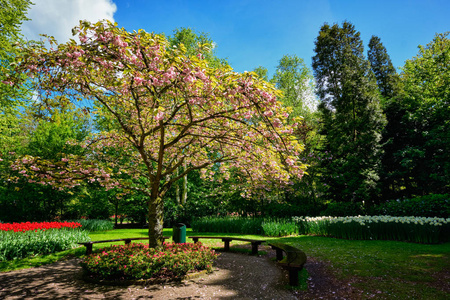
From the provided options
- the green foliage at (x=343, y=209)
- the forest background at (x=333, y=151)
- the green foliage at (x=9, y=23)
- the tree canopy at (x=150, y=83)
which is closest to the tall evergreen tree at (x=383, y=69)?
the forest background at (x=333, y=151)

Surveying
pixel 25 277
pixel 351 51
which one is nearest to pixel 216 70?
pixel 25 277

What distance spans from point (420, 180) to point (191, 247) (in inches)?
818

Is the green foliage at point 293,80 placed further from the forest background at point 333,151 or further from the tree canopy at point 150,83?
the tree canopy at point 150,83

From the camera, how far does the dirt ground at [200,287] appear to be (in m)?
4.32

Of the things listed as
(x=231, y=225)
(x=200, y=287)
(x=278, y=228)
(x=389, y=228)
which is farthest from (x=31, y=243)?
(x=389, y=228)

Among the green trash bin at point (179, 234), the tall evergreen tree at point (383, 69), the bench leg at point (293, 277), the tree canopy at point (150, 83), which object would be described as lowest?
the bench leg at point (293, 277)

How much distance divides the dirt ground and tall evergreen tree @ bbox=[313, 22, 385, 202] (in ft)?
41.5

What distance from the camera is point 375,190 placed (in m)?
16.7

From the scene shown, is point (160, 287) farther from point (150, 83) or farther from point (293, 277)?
point (150, 83)

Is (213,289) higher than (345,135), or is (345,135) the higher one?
(345,135)

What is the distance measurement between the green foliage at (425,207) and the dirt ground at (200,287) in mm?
8170

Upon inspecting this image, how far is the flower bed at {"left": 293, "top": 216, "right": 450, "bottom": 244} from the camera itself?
8430 millimetres

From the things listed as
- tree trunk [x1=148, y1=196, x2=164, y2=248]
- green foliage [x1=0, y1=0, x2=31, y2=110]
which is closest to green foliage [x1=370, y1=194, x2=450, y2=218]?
tree trunk [x1=148, y1=196, x2=164, y2=248]

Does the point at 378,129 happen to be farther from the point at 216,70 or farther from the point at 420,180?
the point at 216,70
